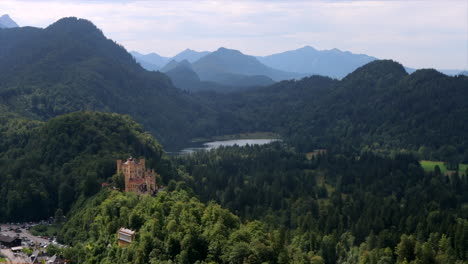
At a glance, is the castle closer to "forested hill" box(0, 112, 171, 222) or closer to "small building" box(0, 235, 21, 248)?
"forested hill" box(0, 112, 171, 222)

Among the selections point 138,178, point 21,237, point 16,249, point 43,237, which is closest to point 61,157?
point 138,178

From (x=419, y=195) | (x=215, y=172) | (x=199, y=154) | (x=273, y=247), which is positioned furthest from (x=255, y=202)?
(x=199, y=154)

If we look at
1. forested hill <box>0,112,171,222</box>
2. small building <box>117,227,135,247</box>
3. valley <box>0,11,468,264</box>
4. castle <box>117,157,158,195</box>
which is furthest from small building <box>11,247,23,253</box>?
forested hill <box>0,112,171,222</box>

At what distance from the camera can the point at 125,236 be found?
76.1 metres

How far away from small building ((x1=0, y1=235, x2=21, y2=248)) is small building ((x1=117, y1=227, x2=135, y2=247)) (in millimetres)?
17690

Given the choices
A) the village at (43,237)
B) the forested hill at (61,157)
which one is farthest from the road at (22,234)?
the forested hill at (61,157)

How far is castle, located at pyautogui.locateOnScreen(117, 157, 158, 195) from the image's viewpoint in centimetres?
9781

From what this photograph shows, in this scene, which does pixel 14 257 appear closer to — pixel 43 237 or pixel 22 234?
pixel 43 237

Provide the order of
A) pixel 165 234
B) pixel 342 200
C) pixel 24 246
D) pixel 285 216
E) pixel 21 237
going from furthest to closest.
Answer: pixel 342 200 → pixel 285 216 → pixel 21 237 → pixel 24 246 → pixel 165 234

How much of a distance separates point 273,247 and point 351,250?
24144mm

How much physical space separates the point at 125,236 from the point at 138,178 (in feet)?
78.0

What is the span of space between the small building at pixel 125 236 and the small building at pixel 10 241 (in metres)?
17.7

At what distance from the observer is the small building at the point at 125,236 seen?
7550cm

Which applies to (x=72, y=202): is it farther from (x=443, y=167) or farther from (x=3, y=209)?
(x=443, y=167)
